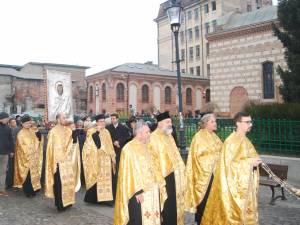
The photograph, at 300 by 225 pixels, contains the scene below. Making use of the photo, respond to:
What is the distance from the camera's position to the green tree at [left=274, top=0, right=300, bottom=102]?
13.5m

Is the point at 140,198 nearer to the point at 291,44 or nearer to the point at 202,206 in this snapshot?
the point at 202,206

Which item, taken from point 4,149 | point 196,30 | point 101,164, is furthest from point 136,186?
point 196,30

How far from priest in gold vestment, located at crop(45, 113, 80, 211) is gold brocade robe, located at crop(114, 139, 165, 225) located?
11.3 ft

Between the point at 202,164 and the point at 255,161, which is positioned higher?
the point at 255,161

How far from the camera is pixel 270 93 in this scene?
2645cm

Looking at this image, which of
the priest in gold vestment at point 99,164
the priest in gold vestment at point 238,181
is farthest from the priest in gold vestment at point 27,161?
the priest in gold vestment at point 238,181

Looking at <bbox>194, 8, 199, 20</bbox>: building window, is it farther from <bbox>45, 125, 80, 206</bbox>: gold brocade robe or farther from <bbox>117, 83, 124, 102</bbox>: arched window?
<bbox>45, 125, 80, 206</bbox>: gold brocade robe

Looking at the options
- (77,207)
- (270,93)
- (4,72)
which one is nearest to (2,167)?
(77,207)

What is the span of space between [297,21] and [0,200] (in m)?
11.2

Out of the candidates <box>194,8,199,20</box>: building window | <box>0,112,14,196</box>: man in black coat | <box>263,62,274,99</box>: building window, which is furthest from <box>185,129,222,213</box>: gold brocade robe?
<box>194,8,199,20</box>: building window

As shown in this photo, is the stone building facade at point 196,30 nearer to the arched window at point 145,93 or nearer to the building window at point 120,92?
the arched window at point 145,93

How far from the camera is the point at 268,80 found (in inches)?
1053

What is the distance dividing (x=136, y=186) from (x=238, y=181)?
1.48 m

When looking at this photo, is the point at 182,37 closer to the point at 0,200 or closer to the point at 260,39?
the point at 260,39
